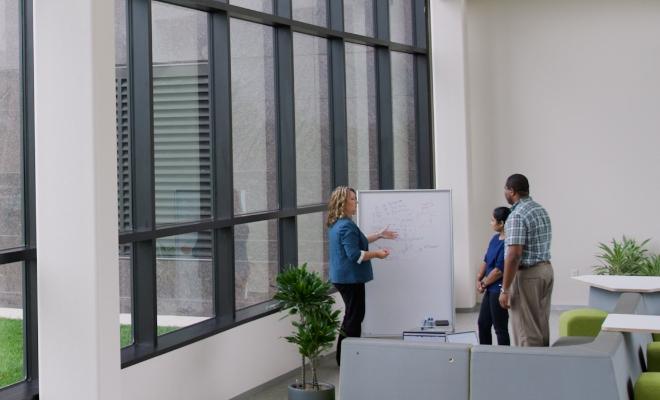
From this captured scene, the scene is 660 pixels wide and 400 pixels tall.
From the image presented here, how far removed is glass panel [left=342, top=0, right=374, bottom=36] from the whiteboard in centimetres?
188

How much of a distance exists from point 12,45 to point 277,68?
119 inches

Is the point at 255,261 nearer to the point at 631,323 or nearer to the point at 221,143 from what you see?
the point at 221,143

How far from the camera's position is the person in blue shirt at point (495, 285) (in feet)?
22.6

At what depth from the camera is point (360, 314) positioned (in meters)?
7.79

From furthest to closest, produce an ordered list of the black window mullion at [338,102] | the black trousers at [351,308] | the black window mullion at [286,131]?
the black window mullion at [338,102] → the black window mullion at [286,131] → the black trousers at [351,308]

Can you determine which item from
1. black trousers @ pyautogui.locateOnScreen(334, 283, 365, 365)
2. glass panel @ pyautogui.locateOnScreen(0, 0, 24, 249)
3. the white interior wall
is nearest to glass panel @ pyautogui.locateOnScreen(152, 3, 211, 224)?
glass panel @ pyautogui.locateOnScreen(0, 0, 24, 249)

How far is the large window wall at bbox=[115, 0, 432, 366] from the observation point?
6.02 meters

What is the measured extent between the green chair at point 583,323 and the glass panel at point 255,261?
229 cm

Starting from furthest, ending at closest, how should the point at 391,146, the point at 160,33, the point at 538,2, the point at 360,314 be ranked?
the point at 538,2 < the point at 391,146 < the point at 360,314 < the point at 160,33

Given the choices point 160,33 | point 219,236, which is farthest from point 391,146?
point 160,33

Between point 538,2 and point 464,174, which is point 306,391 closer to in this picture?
point 464,174

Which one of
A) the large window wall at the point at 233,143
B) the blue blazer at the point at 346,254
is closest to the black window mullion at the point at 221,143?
the large window wall at the point at 233,143

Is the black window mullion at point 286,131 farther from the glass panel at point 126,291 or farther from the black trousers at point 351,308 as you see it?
the glass panel at point 126,291

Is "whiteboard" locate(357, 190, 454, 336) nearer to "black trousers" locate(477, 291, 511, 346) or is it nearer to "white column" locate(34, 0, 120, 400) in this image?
"black trousers" locate(477, 291, 511, 346)
